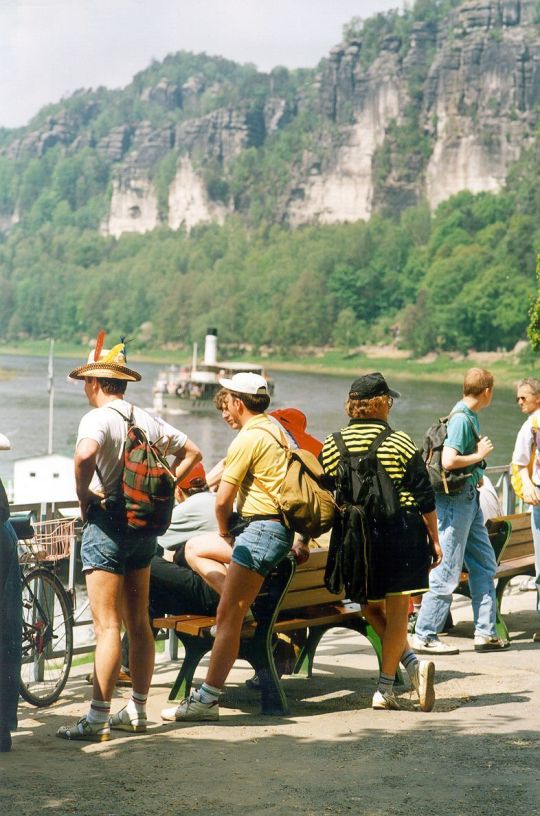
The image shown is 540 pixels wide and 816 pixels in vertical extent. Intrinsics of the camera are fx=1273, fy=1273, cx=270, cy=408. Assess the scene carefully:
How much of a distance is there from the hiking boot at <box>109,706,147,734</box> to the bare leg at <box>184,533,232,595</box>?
61 centimetres

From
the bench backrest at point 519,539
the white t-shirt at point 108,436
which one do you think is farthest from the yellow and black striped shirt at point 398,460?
the bench backrest at point 519,539

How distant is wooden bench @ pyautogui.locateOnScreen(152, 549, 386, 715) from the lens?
16.9 feet

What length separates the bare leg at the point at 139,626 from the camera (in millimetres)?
4805

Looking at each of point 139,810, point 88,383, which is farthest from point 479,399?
point 139,810

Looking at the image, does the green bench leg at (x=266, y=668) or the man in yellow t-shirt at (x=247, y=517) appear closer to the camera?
the man in yellow t-shirt at (x=247, y=517)

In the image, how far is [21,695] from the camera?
5.32 m

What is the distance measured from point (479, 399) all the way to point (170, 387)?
5583 centimetres

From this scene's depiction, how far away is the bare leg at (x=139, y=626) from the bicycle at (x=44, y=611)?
2.06 ft

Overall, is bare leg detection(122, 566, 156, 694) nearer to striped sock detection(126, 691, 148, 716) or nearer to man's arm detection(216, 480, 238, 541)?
striped sock detection(126, 691, 148, 716)

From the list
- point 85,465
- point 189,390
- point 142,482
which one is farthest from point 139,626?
point 189,390

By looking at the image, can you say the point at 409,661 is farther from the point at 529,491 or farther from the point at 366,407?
the point at 529,491

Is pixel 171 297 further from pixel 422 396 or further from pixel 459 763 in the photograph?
pixel 459 763

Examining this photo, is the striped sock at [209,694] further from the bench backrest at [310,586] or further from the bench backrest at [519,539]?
the bench backrest at [519,539]

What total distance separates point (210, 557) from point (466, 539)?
189cm
